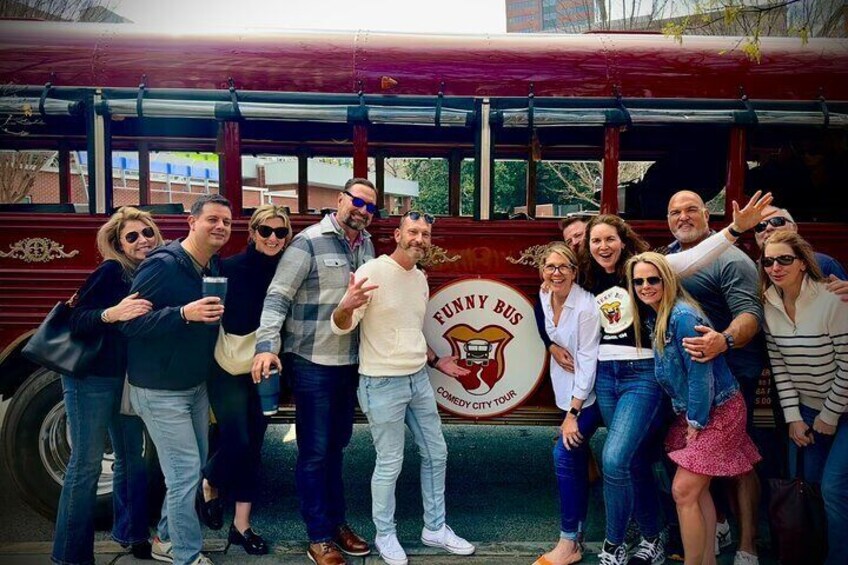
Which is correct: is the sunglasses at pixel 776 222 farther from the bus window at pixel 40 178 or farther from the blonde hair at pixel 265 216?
the bus window at pixel 40 178

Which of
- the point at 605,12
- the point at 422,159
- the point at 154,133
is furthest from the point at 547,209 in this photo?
the point at 605,12

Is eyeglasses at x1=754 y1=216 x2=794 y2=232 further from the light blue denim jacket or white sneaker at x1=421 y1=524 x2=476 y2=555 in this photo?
white sneaker at x1=421 y1=524 x2=476 y2=555

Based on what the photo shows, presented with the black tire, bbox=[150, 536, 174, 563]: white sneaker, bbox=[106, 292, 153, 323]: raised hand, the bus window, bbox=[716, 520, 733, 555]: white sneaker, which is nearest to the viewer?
bbox=[106, 292, 153, 323]: raised hand

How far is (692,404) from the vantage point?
324 cm

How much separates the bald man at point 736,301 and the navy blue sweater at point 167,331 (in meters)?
2.65

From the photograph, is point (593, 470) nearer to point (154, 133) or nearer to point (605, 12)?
point (154, 133)

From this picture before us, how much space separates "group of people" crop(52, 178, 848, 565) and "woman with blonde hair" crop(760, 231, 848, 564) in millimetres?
11

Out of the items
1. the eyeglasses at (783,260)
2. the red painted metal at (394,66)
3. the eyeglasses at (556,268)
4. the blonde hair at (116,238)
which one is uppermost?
the red painted metal at (394,66)

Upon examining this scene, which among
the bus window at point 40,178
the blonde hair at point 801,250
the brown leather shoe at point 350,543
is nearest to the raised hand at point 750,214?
the blonde hair at point 801,250

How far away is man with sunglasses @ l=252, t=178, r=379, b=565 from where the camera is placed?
3615mm

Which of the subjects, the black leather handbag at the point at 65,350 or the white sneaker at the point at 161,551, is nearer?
the black leather handbag at the point at 65,350

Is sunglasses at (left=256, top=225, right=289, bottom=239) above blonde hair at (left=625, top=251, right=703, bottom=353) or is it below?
above

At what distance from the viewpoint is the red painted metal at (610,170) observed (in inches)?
168

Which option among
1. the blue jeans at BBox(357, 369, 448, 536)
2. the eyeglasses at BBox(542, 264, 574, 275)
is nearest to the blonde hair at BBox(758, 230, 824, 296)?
the eyeglasses at BBox(542, 264, 574, 275)
